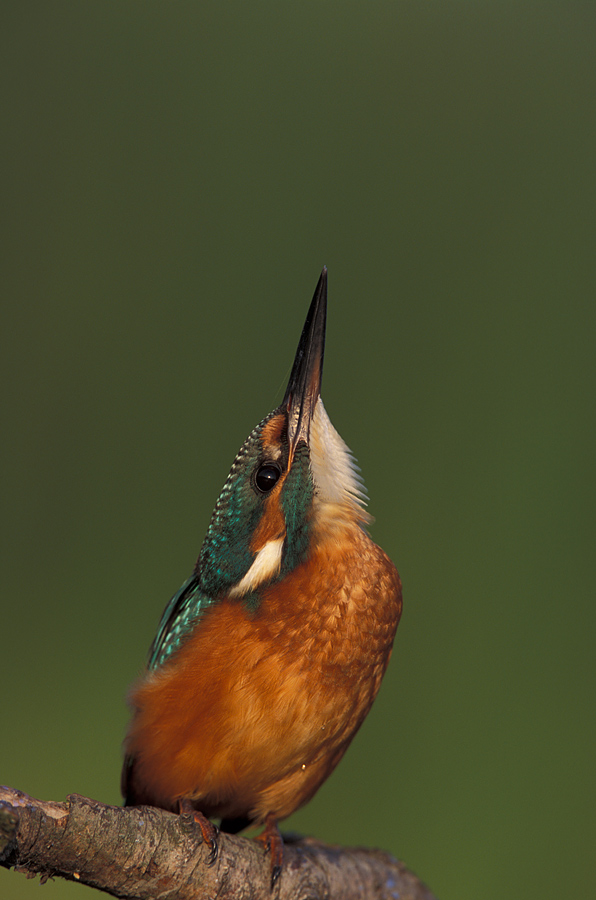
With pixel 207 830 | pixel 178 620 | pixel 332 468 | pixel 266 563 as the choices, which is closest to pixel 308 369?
pixel 332 468

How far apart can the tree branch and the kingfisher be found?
0.04 m

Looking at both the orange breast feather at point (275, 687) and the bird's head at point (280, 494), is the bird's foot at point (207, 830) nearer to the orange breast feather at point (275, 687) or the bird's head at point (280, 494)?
the orange breast feather at point (275, 687)

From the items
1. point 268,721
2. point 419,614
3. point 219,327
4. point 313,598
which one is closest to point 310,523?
point 313,598

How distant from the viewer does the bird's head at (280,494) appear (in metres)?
1.15

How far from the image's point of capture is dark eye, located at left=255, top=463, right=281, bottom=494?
114 cm

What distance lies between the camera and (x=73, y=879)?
0.90m

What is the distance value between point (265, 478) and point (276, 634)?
8.5 inches

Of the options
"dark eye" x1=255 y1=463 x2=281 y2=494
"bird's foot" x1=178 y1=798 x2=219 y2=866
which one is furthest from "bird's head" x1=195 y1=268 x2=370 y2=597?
"bird's foot" x1=178 y1=798 x2=219 y2=866

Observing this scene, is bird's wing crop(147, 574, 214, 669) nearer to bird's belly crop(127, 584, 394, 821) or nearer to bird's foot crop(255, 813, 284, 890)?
bird's belly crop(127, 584, 394, 821)

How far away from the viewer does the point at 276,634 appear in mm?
1136

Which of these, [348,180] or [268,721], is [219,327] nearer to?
[348,180]

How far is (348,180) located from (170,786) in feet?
6.33

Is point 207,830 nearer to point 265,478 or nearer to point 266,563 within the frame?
point 266,563

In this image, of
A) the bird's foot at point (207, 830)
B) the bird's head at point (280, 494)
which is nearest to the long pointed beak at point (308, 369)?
the bird's head at point (280, 494)
